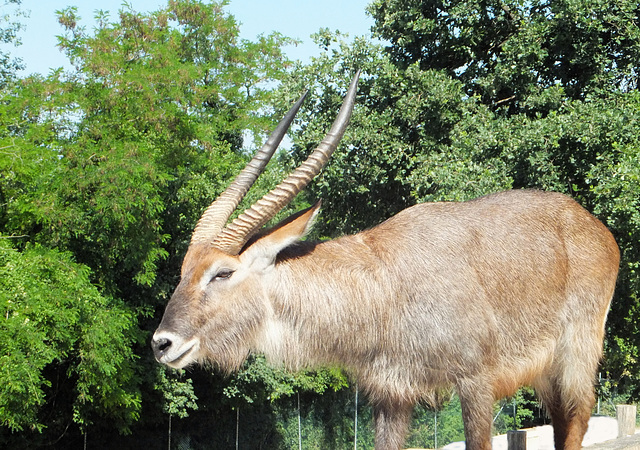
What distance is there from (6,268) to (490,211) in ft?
33.1

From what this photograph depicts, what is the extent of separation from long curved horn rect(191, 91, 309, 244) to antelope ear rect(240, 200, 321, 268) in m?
0.26

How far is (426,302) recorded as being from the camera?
4.79 metres

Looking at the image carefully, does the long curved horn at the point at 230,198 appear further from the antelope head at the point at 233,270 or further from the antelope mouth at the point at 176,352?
the antelope mouth at the point at 176,352

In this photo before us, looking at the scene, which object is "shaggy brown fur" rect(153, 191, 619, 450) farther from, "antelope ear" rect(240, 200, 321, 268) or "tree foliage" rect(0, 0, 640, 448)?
"tree foliage" rect(0, 0, 640, 448)

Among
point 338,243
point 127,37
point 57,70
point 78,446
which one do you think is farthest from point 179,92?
point 338,243

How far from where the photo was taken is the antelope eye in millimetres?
4621

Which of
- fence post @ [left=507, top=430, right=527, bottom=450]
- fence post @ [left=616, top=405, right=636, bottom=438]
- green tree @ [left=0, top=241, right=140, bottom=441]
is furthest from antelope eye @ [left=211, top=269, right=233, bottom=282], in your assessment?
green tree @ [left=0, top=241, right=140, bottom=441]

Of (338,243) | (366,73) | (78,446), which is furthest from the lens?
(78,446)

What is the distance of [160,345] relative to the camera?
4.30 m

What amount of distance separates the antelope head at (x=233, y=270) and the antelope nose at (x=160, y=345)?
138 mm

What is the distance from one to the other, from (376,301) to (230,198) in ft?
3.85

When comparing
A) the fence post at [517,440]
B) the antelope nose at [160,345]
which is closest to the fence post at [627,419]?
the fence post at [517,440]

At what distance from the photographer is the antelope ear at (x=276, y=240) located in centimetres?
470

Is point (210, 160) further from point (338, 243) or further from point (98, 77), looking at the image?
point (338, 243)
